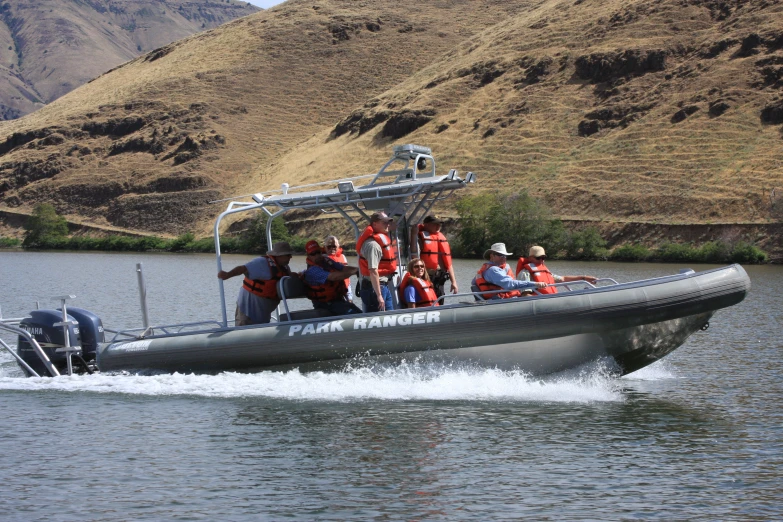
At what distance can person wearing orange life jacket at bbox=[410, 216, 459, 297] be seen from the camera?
454 inches

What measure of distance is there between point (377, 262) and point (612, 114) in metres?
52.1

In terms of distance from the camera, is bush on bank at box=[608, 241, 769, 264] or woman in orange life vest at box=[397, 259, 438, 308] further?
bush on bank at box=[608, 241, 769, 264]

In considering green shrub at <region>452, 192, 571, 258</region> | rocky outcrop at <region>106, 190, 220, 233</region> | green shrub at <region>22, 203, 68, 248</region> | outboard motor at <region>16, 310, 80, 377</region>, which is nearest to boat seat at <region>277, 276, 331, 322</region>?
outboard motor at <region>16, 310, 80, 377</region>

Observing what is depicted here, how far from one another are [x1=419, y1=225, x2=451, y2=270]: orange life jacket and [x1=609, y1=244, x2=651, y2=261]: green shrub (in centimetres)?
3332

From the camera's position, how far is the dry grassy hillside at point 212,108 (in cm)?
7750

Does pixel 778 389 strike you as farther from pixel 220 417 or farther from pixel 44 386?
pixel 44 386

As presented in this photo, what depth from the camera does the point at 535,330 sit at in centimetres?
1067

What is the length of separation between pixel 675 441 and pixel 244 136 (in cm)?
7679

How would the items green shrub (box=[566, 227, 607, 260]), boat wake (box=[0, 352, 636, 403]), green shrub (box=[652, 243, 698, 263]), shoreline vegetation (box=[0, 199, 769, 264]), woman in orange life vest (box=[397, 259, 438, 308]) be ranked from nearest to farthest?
boat wake (box=[0, 352, 636, 403]) < woman in orange life vest (box=[397, 259, 438, 308]) < shoreline vegetation (box=[0, 199, 769, 264]) < green shrub (box=[652, 243, 698, 263]) < green shrub (box=[566, 227, 607, 260])

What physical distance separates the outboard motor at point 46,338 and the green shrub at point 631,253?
113 ft

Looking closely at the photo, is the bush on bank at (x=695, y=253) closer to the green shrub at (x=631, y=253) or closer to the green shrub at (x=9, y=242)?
the green shrub at (x=631, y=253)

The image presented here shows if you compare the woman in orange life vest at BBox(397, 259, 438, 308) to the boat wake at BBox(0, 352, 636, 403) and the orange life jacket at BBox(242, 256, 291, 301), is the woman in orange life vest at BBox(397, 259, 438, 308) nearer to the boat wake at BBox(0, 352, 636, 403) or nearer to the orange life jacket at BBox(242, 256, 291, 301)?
the boat wake at BBox(0, 352, 636, 403)

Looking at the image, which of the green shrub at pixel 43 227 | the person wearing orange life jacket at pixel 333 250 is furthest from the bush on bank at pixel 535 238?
the person wearing orange life jacket at pixel 333 250

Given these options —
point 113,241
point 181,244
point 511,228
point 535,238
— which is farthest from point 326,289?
point 113,241
